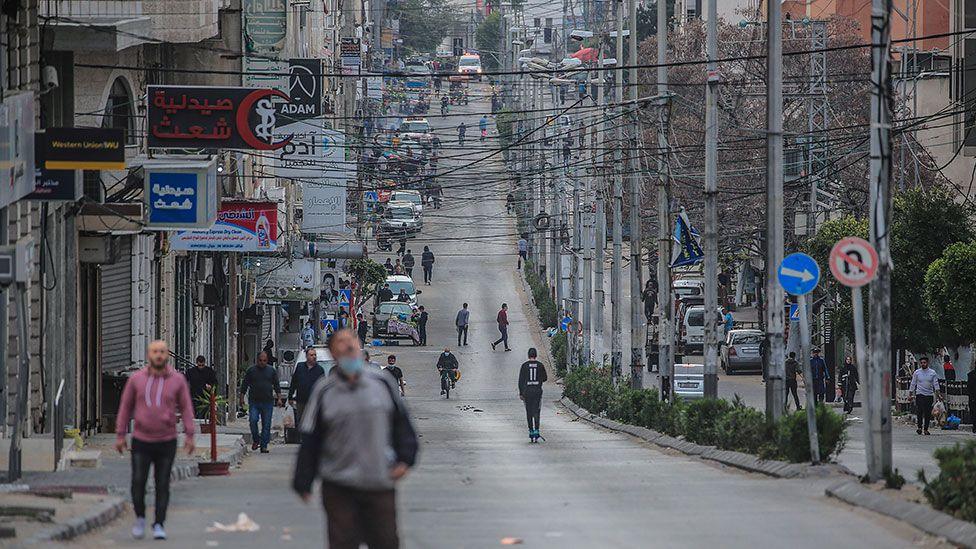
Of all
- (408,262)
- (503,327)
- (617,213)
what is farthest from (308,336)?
(408,262)

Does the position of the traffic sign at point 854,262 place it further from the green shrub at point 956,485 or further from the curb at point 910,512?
the green shrub at point 956,485

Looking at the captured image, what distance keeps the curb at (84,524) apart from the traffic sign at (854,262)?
7.58 meters

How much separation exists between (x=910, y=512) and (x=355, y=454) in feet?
22.3

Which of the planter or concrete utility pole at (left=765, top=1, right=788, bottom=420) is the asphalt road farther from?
concrete utility pole at (left=765, top=1, right=788, bottom=420)

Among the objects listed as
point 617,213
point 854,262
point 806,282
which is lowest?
point 806,282

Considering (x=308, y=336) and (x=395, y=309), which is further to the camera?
(x=395, y=309)

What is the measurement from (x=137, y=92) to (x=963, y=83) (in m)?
24.0

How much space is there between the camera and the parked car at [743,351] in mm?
62000

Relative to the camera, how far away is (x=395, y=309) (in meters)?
71.9

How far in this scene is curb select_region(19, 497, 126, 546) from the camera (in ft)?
46.1

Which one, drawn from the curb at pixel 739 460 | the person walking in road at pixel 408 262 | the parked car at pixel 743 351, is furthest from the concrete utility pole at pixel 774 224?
the person walking in road at pixel 408 262

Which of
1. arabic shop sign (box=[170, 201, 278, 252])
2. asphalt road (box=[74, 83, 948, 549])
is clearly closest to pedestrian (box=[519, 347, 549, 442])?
asphalt road (box=[74, 83, 948, 549])

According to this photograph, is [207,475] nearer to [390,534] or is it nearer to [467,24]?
[390,534]

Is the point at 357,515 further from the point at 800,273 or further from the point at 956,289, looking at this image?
the point at 956,289
